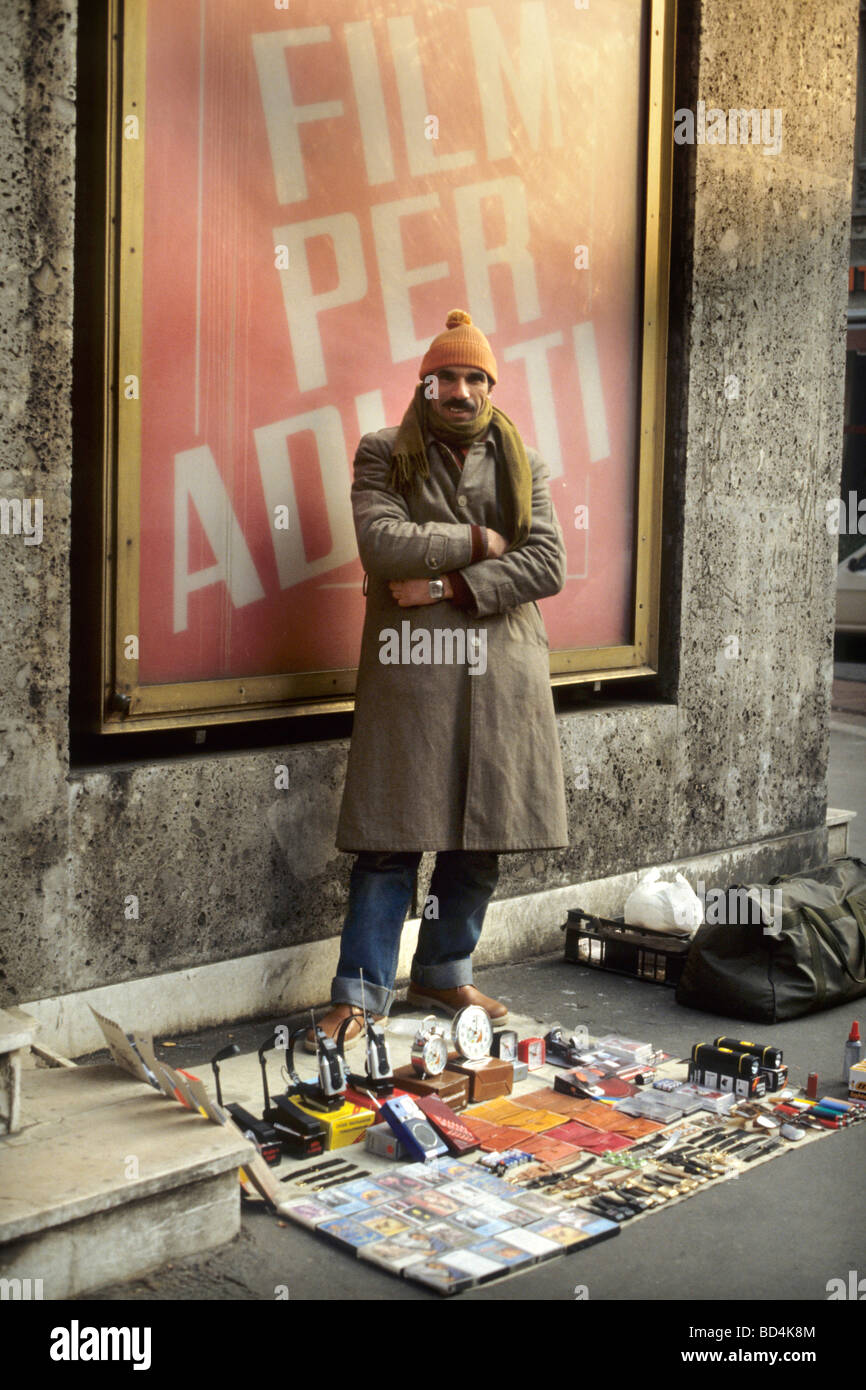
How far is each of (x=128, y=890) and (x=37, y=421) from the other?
55.0 inches

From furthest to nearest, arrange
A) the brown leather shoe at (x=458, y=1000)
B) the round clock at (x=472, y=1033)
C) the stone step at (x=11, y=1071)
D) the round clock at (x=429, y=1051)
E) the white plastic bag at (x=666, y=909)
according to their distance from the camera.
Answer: the white plastic bag at (x=666, y=909), the brown leather shoe at (x=458, y=1000), the round clock at (x=472, y=1033), the round clock at (x=429, y=1051), the stone step at (x=11, y=1071)

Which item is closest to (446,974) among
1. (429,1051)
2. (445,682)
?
(429,1051)

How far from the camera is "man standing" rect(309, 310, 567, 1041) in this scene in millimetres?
4703

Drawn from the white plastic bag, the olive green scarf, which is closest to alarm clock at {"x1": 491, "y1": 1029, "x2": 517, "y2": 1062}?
the white plastic bag

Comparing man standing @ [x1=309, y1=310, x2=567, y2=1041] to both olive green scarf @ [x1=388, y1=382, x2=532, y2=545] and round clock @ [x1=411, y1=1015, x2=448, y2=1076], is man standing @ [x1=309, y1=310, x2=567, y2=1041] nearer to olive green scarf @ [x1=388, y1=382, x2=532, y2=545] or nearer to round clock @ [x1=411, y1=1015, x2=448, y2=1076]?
olive green scarf @ [x1=388, y1=382, x2=532, y2=545]

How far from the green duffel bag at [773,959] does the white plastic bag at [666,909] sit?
0.25m

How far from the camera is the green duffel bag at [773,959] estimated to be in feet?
17.0

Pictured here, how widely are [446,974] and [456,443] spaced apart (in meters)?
1.74

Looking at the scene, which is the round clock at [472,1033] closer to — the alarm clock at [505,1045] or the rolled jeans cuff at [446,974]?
the alarm clock at [505,1045]

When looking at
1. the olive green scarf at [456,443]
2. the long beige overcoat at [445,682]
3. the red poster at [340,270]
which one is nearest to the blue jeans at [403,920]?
the long beige overcoat at [445,682]

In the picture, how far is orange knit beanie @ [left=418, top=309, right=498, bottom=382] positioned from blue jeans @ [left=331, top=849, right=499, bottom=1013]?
60.0 inches

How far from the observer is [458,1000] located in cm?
504

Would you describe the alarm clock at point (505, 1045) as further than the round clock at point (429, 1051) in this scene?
Yes
